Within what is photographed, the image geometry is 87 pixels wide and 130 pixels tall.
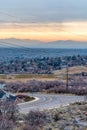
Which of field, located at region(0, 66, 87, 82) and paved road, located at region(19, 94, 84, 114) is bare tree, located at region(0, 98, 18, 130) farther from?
field, located at region(0, 66, 87, 82)

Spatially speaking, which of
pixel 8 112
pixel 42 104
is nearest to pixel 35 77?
pixel 42 104

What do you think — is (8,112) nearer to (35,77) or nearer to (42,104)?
(42,104)

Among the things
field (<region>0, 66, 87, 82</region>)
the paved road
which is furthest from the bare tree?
field (<region>0, 66, 87, 82</region>)

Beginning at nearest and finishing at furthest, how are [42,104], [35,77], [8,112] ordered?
[8,112] → [42,104] → [35,77]

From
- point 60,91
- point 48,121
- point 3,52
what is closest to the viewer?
point 48,121

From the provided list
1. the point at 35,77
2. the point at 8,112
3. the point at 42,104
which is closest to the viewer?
the point at 8,112

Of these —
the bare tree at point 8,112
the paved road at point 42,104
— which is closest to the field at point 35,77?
the paved road at point 42,104

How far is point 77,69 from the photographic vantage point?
12175cm

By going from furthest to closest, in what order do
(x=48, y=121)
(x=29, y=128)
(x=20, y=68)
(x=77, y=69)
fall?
(x=20, y=68) → (x=77, y=69) → (x=48, y=121) → (x=29, y=128)

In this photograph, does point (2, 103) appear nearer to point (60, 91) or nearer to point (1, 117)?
point (1, 117)

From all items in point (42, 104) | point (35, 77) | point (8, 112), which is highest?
point (8, 112)

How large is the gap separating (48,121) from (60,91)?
3236 cm

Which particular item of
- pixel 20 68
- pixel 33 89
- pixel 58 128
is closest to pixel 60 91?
pixel 33 89

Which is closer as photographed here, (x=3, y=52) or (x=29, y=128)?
(x=29, y=128)
